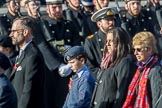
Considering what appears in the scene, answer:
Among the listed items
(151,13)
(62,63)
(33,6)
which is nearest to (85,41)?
(62,63)

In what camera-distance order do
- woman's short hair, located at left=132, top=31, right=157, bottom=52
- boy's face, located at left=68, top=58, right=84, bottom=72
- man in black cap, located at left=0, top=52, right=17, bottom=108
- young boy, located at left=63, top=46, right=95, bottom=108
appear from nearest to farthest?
man in black cap, located at left=0, top=52, right=17, bottom=108, woman's short hair, located at left=132, top=31, right=157, bottom=52, young boy, located at left=63, top=46, right=95, bottom=108, boy's face, located at left=68, top=58, right=84, bottom=72

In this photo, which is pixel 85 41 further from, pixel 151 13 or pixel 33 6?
pixel 151 13

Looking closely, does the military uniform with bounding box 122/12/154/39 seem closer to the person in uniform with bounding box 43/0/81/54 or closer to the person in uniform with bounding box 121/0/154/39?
the person in uniform with bounding box 121/0/154/39

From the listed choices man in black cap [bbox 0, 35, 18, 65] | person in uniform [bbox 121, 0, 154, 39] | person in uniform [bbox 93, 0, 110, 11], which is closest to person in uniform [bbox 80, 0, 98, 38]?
person in uniform [bbox 93, 0, 110, 11]

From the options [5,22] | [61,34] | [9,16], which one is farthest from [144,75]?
[9,16]

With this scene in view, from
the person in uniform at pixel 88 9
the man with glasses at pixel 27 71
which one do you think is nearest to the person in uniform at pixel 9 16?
the person in uniform at pixel 88 9

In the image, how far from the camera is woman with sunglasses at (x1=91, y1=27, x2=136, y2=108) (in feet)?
25.9

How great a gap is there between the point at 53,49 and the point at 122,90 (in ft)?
8.88

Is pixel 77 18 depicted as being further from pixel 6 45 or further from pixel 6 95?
pixel 6 95

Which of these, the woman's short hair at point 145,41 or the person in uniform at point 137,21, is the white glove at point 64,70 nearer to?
the person in uniform at point 137,21

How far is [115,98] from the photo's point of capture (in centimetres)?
793

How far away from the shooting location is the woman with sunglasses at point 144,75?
7.57 m

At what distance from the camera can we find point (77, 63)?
8.26 metres

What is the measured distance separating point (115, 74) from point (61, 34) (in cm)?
309
